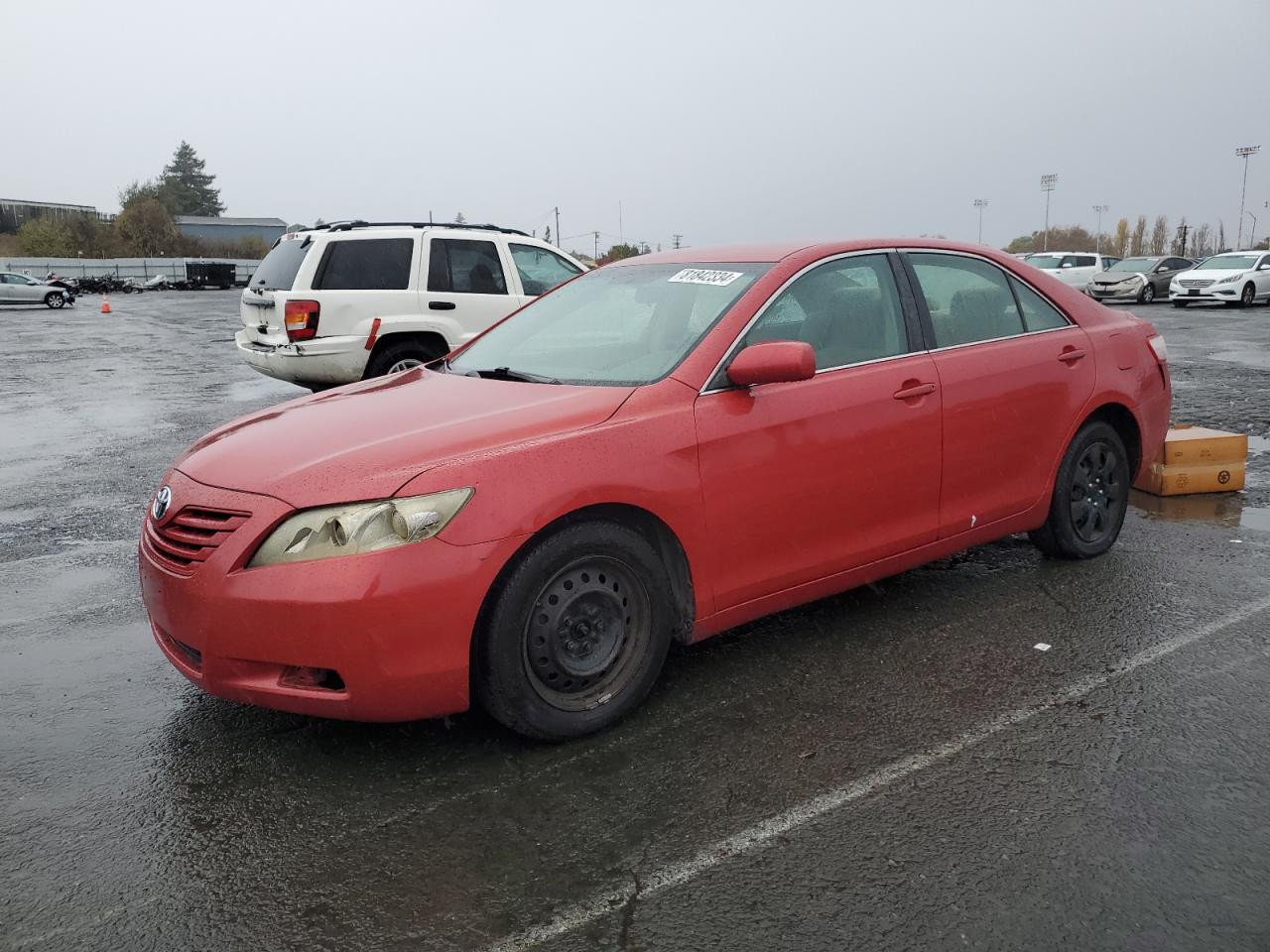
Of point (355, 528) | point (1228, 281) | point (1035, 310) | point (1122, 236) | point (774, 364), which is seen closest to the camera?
point (355, 528)

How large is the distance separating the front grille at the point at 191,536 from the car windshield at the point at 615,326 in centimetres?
132

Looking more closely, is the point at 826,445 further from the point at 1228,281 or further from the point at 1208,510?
the point at 1228,281

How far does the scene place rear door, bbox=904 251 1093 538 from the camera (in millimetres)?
4445

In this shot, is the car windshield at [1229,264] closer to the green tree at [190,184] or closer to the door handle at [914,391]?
the door handle at [914,391]

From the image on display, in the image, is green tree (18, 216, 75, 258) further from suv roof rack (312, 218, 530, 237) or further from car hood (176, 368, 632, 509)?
car hood (176, 368, 632, 509)

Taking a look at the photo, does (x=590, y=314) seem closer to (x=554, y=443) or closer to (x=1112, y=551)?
(x=554, y=443)

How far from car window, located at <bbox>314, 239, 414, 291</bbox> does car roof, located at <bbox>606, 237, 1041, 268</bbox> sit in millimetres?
5587

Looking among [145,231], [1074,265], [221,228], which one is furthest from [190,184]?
[1074,265]

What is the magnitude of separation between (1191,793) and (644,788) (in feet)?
5.26

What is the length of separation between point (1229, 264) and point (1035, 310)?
97.9ft

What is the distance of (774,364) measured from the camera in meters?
3.63

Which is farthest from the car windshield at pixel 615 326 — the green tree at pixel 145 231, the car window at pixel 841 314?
the green tree at pixel 145 231

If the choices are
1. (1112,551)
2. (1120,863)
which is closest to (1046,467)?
(1112,551)

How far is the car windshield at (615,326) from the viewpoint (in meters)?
3.95
